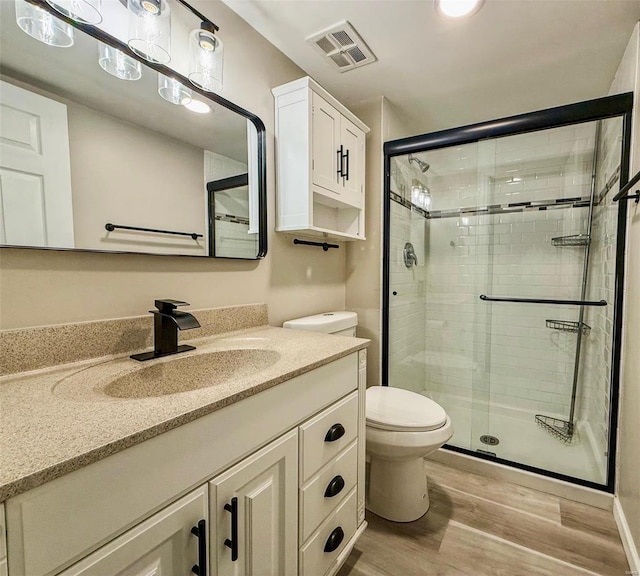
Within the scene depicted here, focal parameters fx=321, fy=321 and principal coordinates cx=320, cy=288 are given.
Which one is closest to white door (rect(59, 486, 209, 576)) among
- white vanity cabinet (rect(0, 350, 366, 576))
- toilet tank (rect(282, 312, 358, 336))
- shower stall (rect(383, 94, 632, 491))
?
white vanity cabinet (rect(0, 350, 366, 576))

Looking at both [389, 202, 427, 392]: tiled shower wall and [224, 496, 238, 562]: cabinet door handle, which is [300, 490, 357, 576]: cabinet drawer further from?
[389, 202, 427, 392]: tiled shower wall

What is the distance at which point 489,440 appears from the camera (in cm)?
199

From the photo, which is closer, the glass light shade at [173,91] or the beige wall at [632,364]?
the glass light shade at [173,91]

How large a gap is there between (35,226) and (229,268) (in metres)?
0.67

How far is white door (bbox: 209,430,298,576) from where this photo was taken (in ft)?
2.31

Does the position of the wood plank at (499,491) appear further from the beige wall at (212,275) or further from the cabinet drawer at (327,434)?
the beige wall at (212,275)

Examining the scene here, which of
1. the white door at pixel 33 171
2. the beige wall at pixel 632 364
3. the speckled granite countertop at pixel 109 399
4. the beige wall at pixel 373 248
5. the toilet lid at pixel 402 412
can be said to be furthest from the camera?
the beige wall at pixel 373 248

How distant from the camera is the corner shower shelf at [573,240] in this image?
7.02 ft

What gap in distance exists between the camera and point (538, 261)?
2375 millimetres

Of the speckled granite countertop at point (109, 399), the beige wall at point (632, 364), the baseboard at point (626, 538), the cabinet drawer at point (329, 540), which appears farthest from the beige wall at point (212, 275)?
the baseboard at point (626, 538)

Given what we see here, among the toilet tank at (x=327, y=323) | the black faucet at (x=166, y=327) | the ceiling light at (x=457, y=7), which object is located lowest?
the toilet tank at (x=327, y=323)

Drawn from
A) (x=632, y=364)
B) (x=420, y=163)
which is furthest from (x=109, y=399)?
(x=420, y=163)

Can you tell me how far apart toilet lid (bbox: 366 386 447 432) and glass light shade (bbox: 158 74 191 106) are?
149cm

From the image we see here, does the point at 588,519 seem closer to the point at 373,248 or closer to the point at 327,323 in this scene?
the point at 327,323
